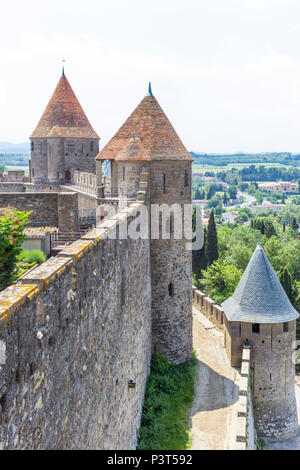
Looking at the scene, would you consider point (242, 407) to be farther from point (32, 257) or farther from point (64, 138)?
point (64, 138)

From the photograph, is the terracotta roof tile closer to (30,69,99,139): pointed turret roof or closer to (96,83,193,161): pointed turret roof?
(96,83,193,161): pointed turret roof

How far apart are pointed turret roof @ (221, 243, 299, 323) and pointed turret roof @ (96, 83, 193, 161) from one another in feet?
19.3

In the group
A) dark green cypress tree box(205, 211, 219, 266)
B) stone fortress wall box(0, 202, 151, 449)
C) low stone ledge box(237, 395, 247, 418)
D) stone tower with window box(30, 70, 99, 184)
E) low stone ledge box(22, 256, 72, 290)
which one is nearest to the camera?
stone fortress wall box(0, 202, 151, 449)

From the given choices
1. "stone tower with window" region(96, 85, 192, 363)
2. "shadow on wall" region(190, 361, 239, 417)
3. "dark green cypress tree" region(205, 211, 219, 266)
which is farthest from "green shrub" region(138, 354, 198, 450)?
"dark green cypress tree" region(205, 211, 219, 266)

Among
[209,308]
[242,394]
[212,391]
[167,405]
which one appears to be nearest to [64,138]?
[209,308]

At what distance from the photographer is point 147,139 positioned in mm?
17969

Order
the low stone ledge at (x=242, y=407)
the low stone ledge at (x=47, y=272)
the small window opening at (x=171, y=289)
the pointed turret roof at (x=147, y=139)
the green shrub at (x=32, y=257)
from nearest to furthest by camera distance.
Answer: the low stone ledge at (x=47, y=272), the low stone ledge at (x=242, y=407), the green shrub at (x=32, y=257), the pointed turret roof at (x=147, y=139), the small window opening at (x=171, y=289)

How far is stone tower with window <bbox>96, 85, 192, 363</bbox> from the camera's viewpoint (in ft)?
58.0

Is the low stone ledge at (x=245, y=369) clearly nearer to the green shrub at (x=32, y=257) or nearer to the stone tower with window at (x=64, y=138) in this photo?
the green shrub at (x=32, y=257)

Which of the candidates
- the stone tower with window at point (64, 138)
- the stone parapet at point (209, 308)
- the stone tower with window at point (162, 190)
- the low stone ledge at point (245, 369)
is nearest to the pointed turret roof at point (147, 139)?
the stone tower with window at point (162, 190)

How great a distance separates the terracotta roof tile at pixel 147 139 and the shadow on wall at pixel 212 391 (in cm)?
750

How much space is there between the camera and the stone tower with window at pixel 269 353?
20.2 meters

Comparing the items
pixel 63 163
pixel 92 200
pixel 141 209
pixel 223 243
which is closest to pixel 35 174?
pixel 63 163

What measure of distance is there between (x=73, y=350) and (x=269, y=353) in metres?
14.5
